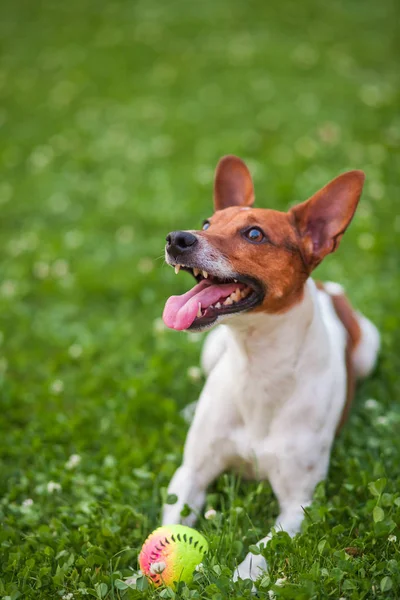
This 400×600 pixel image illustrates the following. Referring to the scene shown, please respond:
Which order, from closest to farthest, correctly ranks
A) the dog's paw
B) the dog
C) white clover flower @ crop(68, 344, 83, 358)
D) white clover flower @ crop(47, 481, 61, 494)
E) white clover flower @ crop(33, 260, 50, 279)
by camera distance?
the dog's paw, the dog, white clover flower @ crop(47, 481, 61, 494), white clover flower @ crop(68, 344, 83, 358), white clover flower @ crop(33, 260, 50, 279)

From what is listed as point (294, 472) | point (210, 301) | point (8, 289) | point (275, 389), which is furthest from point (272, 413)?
point (8, 289)

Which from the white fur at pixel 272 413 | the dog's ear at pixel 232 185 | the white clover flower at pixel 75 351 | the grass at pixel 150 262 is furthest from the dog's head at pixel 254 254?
the white clover flower at pixel 75 351

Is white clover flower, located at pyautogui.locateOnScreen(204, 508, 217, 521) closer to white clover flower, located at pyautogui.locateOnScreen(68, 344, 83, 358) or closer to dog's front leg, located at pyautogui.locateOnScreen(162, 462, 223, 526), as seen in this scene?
dog's front leg, located at pyautogui.locateOnScreen(162, 462, 223, 526)

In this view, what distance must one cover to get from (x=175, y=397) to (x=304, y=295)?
5.58 ft

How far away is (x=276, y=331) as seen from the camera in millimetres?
3312

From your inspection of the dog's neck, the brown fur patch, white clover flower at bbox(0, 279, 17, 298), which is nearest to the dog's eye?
the dog's neck

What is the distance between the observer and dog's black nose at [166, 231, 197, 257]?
10.1ft

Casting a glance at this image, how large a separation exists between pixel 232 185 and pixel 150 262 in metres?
2.38

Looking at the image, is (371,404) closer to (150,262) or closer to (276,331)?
(276,331)

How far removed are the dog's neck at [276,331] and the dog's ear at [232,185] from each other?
0.84 metres

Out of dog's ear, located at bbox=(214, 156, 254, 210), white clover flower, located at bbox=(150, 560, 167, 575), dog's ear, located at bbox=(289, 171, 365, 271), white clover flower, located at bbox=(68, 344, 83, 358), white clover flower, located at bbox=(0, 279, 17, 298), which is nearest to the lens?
white clover flower, located at bbox=(150, 560, 167, 575)

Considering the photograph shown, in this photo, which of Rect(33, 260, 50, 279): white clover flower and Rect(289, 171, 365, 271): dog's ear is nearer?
Rect(289, 171, 365, 271): dog's ear

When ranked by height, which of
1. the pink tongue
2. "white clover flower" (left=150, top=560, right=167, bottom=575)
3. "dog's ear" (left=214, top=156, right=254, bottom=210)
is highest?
"dog's ear" (left=214, top=156, right=254, bottom=210)

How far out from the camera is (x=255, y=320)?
10.6 ft
